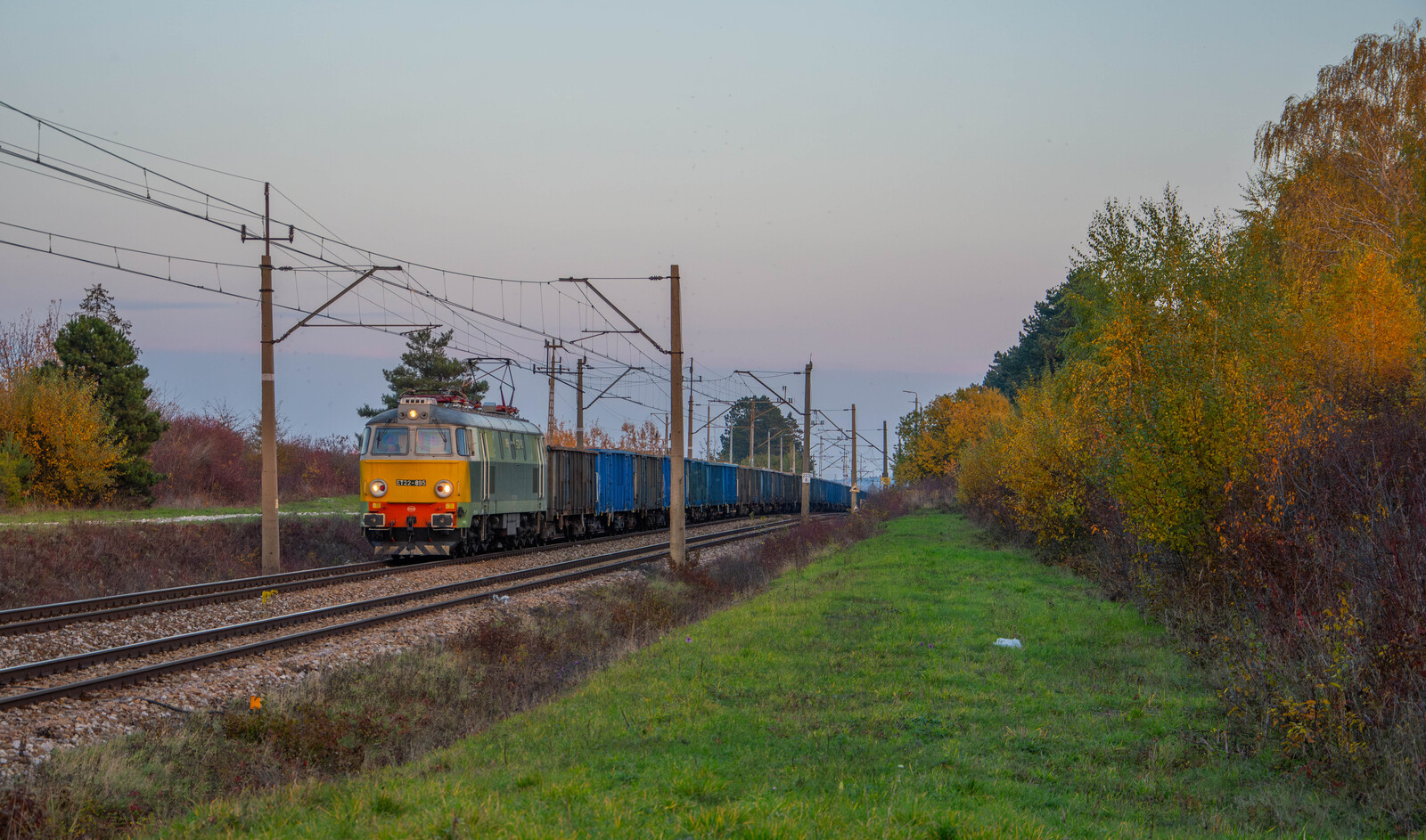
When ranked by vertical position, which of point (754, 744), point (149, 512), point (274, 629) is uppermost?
point (149, 512)

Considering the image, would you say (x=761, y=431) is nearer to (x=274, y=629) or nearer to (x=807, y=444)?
(x=807, y=444)

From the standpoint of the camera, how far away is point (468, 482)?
2258 centimetres

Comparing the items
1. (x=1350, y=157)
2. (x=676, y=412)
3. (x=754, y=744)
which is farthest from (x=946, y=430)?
(x=754, y=744)

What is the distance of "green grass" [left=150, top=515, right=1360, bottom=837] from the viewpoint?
5699mm

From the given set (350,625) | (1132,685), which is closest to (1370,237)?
(1132,685)

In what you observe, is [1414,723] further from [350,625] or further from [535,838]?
[350,625]

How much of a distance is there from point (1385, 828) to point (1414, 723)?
2.73ft

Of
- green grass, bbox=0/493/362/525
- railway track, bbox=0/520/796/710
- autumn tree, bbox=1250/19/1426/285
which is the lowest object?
railway track, bbox=0/520/796/710

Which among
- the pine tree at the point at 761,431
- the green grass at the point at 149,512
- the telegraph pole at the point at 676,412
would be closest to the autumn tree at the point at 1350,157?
the telegraph pole at the point at 676,412

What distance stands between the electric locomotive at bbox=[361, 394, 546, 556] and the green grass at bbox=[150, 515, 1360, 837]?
429 inches

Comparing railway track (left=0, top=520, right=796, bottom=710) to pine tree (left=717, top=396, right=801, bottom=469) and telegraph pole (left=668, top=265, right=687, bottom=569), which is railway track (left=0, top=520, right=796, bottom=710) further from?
pine tree (left=717, top=396, right=801, bottom=469)

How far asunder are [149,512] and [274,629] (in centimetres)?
1926

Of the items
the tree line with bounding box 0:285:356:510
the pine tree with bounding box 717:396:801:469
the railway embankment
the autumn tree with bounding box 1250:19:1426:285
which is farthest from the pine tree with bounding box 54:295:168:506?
the pine tree with bounding box 717:396:801:469

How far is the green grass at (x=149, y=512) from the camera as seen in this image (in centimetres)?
2430
